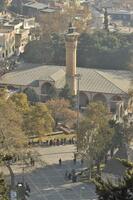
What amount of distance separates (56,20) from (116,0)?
35.9 metres

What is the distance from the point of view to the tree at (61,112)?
47375mm

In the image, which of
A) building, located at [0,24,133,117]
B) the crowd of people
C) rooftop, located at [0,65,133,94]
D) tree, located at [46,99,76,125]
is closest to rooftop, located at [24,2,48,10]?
rooftop, located at [0,65,133,94]

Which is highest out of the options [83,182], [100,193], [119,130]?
[100,193]

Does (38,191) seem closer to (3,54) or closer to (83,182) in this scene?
(83,182)

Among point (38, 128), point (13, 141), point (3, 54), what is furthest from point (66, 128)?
point (3, 54)

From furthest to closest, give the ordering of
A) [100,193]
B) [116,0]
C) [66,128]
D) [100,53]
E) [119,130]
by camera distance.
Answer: [116,0], [100,53], [66,128], [119,130], [100,193]

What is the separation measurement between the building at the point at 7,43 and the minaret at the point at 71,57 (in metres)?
16.4

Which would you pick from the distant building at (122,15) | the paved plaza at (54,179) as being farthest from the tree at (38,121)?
the distant building at (122,15)

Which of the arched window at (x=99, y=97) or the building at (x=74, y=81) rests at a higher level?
the building at (x=74, y=81)

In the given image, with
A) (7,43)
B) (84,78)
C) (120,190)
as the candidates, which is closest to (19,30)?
(7,43)

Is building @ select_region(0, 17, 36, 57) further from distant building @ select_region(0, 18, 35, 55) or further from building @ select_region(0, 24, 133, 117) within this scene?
building @ select_region(0, 24, 133, 117)

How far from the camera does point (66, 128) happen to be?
47.2 m

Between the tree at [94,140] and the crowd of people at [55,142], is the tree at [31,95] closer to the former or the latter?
the crowd of people at [55,142]

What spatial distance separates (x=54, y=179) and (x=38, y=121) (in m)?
6.23
